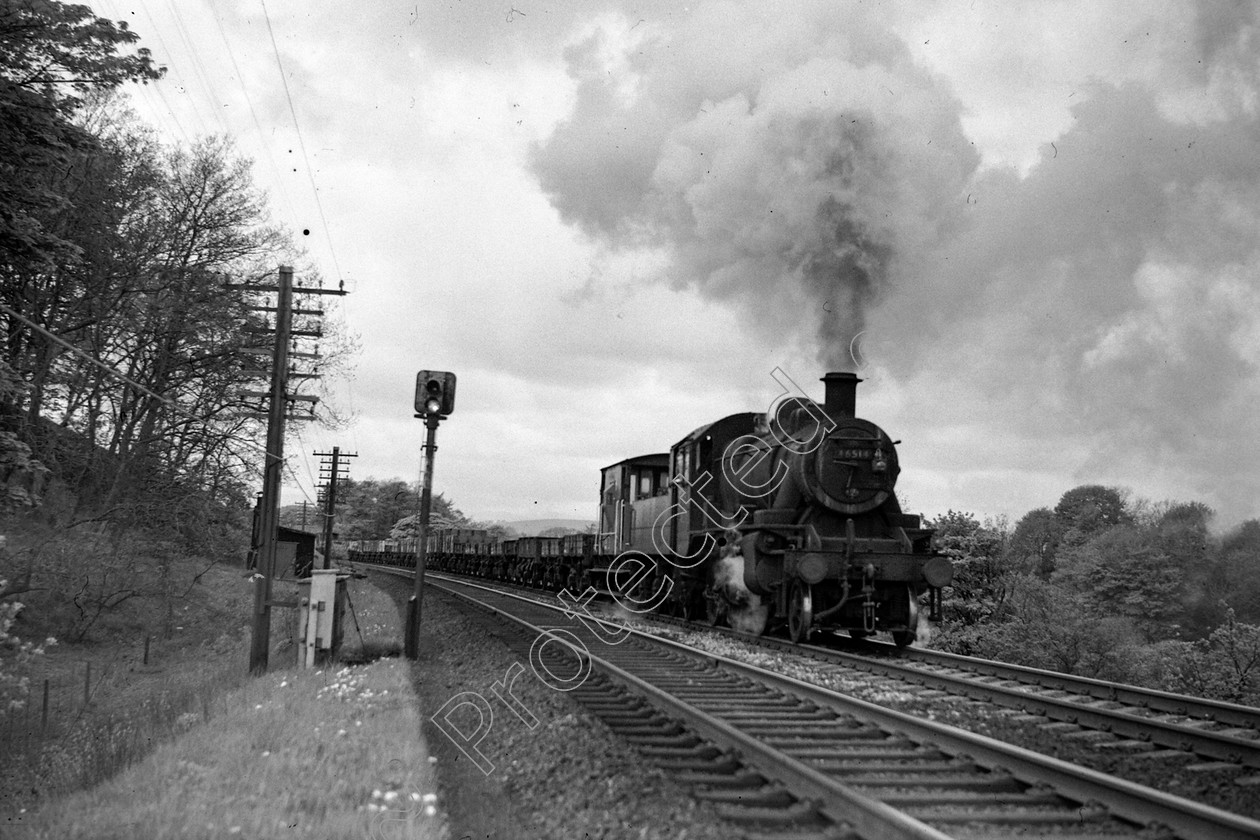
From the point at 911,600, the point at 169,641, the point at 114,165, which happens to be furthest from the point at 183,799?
the point at 114,165

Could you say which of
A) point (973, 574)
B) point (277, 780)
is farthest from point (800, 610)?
point (973, 574)

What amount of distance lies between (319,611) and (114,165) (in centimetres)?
1668

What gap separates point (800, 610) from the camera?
41.3 ft

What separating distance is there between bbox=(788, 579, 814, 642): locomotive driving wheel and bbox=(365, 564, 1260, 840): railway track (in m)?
3.62

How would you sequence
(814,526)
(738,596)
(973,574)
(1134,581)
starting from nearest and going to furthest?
(814,526)
(738,596)
(973,574)
(1134,581)

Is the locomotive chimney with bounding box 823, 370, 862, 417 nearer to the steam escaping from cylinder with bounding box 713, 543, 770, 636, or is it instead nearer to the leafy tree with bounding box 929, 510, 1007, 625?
the steam escaping from cylinder with bounding box 713, 543, 770, 636

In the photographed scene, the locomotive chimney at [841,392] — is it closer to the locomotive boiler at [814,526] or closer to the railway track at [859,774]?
the locomotive boiler at [814,526]

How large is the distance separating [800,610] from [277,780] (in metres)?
8.12

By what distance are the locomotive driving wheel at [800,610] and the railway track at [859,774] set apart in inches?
143

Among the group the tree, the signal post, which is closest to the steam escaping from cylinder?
the signal post

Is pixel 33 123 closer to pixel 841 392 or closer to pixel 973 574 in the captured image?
pixel 841 392

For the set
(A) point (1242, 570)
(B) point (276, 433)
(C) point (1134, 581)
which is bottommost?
(C) point (1134, 581)

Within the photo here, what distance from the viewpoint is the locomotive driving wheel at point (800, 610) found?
12188 mm

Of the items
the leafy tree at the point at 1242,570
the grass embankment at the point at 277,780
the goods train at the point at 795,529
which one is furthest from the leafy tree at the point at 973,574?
the grass embankment at the point at 277,780
